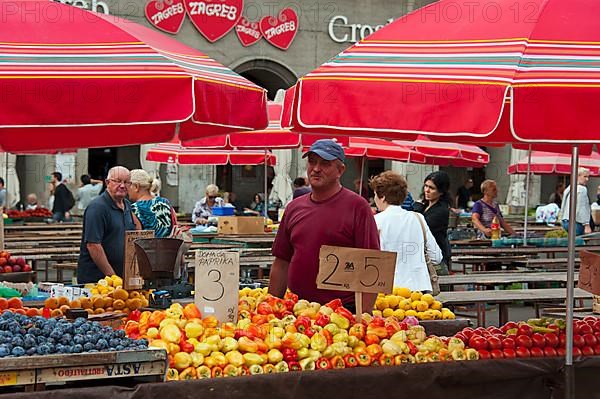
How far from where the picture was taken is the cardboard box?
1606cm

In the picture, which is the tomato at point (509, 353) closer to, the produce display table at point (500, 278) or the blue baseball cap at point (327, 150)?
the blue baseball cap at point (327, 150)

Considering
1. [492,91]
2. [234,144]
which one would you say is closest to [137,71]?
[492,91]

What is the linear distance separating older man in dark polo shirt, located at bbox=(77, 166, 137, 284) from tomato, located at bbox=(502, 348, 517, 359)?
365 centimetres

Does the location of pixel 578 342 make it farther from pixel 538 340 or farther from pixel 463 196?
pixel 463 196

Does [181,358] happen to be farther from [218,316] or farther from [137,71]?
[137,71]

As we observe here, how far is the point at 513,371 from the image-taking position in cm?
555

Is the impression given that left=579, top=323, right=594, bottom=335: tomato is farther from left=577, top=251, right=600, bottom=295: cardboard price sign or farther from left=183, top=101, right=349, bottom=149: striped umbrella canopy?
left=183, top=101, right=349, bottom=149: striped umbrella canopy

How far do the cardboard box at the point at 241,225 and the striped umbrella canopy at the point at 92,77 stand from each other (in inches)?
401

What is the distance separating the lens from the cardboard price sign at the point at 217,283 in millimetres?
5543

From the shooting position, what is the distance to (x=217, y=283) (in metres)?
5.58

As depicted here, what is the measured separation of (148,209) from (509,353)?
4.42 meters

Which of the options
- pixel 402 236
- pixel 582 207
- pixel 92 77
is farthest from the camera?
pixel 582 207


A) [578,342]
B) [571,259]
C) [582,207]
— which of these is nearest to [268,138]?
[582,207]

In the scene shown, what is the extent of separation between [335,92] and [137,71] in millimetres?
997
